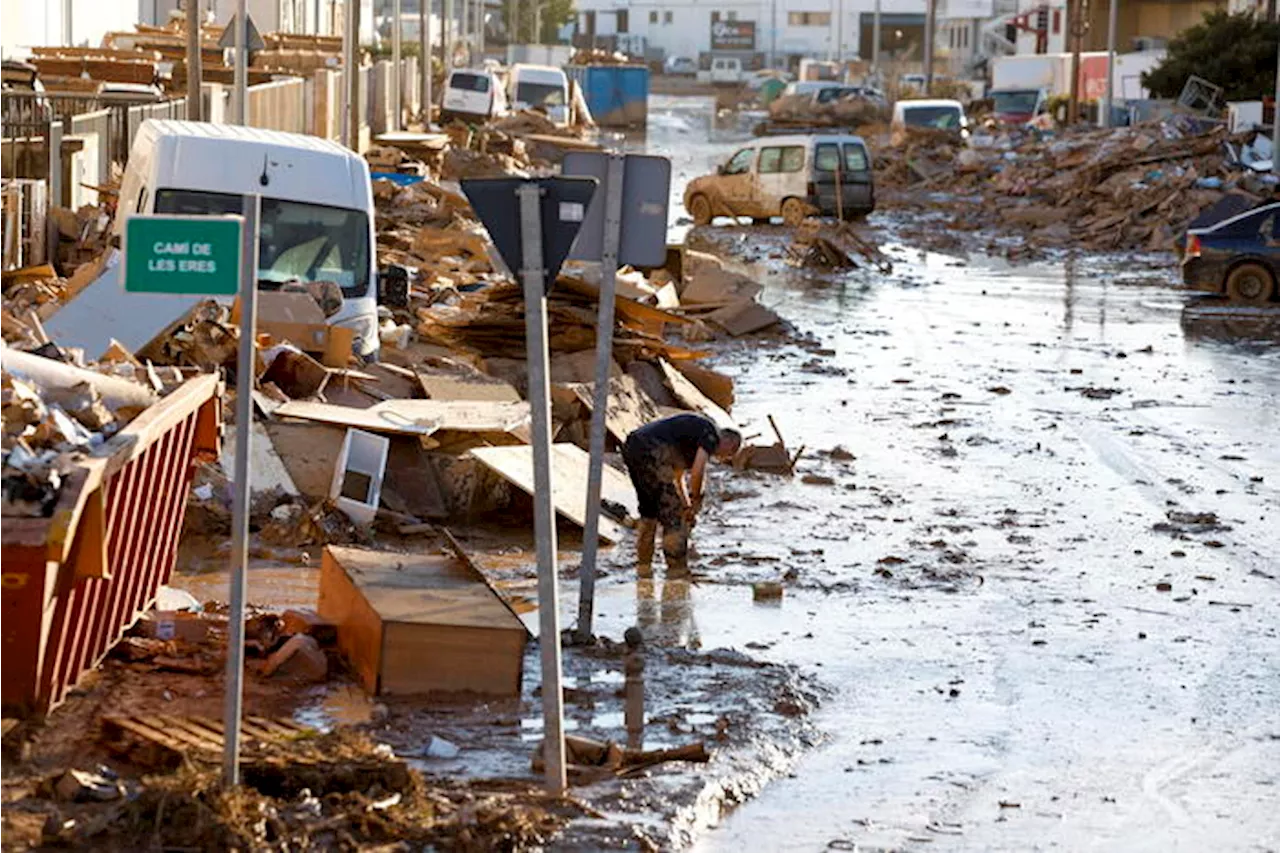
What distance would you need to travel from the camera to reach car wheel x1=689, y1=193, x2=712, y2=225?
4541cm

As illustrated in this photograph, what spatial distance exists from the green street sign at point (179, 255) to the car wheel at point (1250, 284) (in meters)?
26.3

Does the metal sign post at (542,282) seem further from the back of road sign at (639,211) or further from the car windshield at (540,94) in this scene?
the car windshield at (540,94)

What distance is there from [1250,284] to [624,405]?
1681 centimetres

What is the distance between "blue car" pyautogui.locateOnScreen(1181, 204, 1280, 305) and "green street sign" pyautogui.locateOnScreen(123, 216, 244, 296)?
26.3 metres

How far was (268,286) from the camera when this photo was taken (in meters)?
18.7

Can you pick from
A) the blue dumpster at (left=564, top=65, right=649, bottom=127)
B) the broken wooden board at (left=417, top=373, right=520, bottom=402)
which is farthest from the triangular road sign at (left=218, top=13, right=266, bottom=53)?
the blue dumpster at (left=564, top=65, right=649, bottom=127)

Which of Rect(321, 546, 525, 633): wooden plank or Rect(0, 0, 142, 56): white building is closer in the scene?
Rect(321, 546, 525, 633): wooden plank

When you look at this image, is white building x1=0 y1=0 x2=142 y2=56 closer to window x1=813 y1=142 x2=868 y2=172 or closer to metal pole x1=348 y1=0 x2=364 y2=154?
metal pole x1=348 y1=0 x2=364 y2=154

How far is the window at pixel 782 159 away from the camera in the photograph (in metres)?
43.8

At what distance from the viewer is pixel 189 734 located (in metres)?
9.34

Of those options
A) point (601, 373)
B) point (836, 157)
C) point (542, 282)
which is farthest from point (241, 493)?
point (836, 157)

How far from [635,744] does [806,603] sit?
362 cm

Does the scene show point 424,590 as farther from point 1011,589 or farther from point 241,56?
point 241,56

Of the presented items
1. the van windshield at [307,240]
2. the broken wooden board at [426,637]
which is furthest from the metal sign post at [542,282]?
the van windshield at [307,240]
